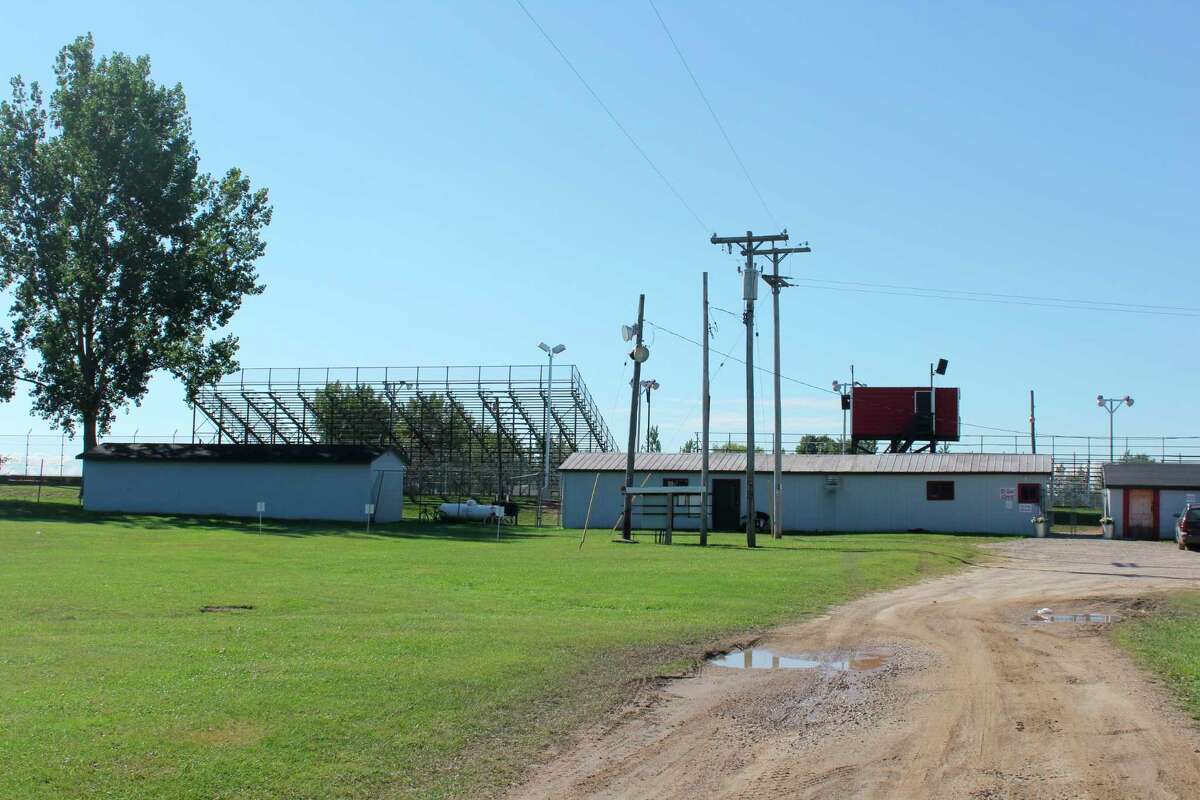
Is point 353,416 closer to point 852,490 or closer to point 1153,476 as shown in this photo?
point 852,490

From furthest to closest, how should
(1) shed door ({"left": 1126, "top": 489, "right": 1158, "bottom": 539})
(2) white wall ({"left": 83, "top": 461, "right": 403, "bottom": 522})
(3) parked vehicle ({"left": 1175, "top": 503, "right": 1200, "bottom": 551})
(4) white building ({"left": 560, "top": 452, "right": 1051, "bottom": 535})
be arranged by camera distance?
1. (2) white wall ({"left": 83, "top": 461, "right": 403, "bottom": 522})
2. (4) white building ({"left": 560, "top": 452, "right": 1051, "bottom": 535})
3. (1) shed door ({"left": 1126, "top": 489, "right": 1158, "bottom": 539})
4. (3) parked vehicle ({"left": 1175, "top": 503, "right": 1200, "bottom": 551})

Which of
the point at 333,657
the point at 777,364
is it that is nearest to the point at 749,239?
the point at 777,364

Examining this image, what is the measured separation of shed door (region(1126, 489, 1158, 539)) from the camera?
44.3m

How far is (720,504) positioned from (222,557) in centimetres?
2664

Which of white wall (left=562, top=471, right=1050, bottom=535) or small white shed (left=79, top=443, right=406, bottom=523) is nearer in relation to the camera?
white wall (left=562, top=471, right=1050, bottom=535)

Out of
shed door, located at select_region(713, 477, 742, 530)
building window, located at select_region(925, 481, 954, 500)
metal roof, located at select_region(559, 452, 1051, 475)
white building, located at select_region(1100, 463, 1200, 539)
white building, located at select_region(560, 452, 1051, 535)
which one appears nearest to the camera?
white building, located at select_region(1100, 463, 1200, 539)

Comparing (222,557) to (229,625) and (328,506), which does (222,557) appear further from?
(328,506)

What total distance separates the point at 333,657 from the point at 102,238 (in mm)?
44865

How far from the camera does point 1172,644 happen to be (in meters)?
13.6

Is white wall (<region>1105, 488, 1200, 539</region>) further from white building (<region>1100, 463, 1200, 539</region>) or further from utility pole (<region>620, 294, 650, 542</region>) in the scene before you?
utility pole (<region>620, 294, 650, 542</region>)

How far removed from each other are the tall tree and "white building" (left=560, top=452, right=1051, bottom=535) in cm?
2090

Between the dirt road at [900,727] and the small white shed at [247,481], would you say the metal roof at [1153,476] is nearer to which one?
the small white shed at [247,481]

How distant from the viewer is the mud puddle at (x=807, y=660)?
12023 mm

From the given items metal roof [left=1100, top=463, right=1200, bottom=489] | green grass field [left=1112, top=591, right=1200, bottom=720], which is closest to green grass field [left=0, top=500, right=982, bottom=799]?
green grass field [left=1112, top=591, right=1200, bottom=720]
